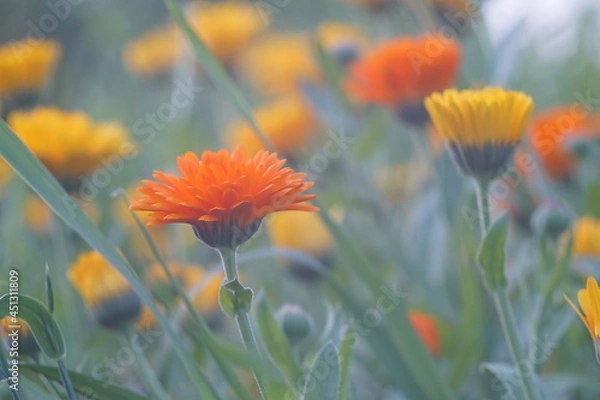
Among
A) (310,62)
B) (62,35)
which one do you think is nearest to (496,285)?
(310,62)

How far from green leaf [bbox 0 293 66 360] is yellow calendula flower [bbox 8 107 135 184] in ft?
1.45

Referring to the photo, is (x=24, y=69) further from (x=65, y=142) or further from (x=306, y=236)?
(x=306, y=236)

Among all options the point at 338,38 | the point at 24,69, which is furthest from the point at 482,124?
the point at 338,38

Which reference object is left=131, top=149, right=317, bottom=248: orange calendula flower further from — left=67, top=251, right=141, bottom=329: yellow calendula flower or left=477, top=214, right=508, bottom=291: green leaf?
left=67, top=251, right=141, bottom=329: yellow calendula flower

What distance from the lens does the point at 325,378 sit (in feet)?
2.04

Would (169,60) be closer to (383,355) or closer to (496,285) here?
(383,355)

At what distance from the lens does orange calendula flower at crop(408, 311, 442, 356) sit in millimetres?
1042

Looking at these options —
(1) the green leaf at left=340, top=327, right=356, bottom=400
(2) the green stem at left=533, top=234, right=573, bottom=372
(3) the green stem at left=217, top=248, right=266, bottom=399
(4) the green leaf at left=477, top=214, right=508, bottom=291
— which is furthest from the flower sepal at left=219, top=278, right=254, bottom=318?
(2) the green stem at left=533, top=234, right=573, bottom=372

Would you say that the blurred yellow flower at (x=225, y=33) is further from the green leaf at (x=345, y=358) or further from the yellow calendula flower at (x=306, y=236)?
the green leaf at (x=345, y=358)

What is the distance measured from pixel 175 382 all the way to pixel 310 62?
1.20 m

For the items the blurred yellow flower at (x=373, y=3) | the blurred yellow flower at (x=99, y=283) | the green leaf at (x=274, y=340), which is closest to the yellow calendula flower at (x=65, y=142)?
the blurred yellow flower at (x=99, y=283)

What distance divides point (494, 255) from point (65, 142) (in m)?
0.61

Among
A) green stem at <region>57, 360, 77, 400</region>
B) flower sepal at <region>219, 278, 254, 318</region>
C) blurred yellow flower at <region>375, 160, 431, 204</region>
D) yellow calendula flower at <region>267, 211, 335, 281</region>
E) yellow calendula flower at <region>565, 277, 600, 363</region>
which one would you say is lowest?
yellow calendula flower at <region>565, 277, 600, 363</region>

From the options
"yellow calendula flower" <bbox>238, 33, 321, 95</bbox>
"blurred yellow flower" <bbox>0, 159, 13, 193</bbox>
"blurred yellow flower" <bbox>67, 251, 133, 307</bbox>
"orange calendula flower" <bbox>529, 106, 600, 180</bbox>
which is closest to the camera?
"blurred yellow flower" <bbox>67, 251, 133, 307</bbox>
